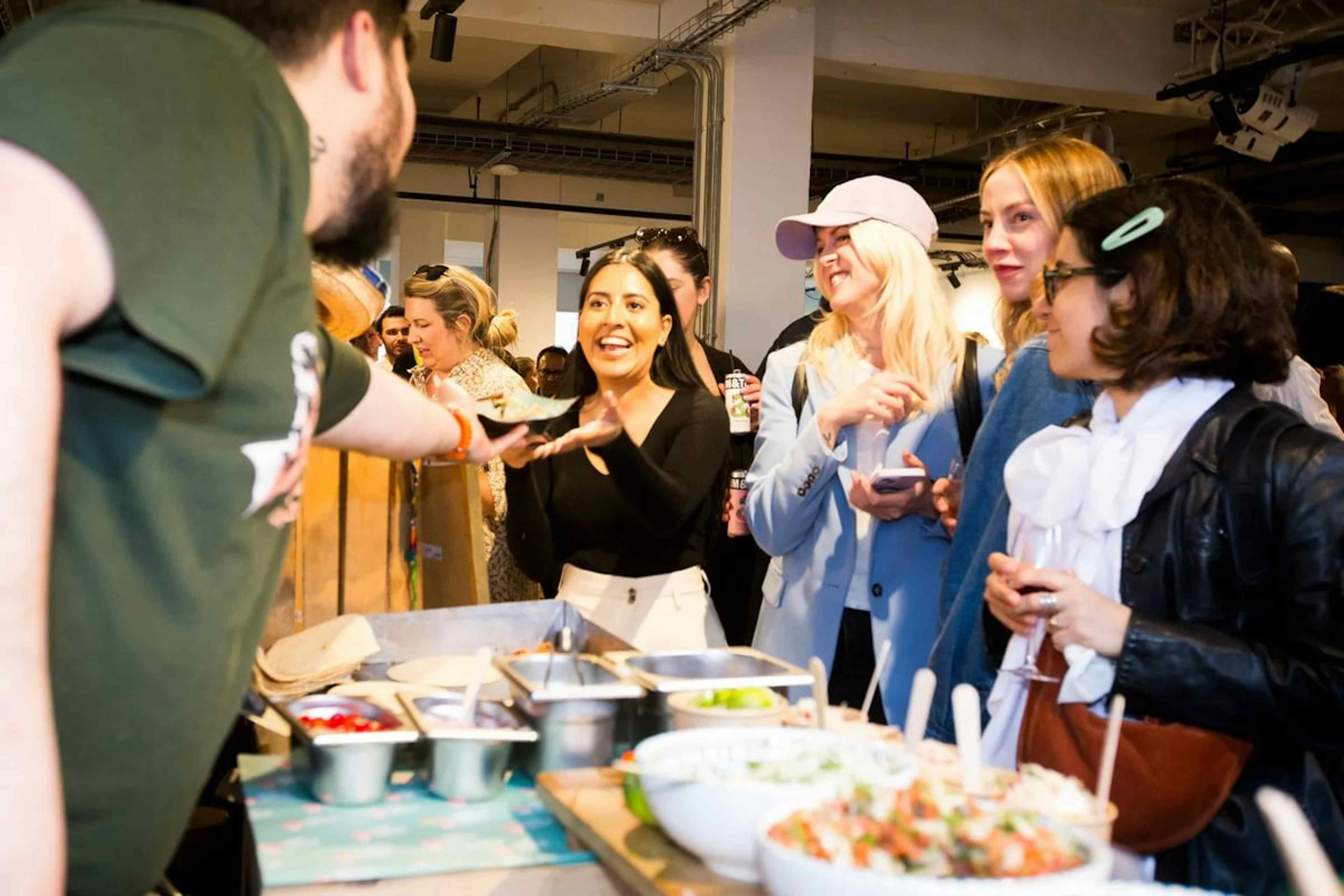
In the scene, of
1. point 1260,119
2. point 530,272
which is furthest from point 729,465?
point 530,272

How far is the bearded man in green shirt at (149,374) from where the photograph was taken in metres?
0.76

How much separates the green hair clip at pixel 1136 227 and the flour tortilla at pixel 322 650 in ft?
4.99

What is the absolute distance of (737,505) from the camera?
3688 millimetres

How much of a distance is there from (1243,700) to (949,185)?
11926mm

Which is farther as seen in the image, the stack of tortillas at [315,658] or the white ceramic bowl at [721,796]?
the stack of tortillas at [315,658]

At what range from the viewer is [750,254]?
757cm

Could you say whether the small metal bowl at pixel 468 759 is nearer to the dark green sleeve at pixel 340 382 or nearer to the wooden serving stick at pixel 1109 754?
the dark green sleeve at pixel 340 382

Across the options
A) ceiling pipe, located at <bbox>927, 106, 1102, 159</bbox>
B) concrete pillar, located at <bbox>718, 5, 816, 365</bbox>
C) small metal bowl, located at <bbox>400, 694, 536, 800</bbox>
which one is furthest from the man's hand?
ceiling pipe, located at <bbox>927, 106, 1102, 159</bbox>

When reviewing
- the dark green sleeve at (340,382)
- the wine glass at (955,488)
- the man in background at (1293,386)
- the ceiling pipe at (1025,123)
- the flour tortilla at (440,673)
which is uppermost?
the ceiling pipe at (1025,123)

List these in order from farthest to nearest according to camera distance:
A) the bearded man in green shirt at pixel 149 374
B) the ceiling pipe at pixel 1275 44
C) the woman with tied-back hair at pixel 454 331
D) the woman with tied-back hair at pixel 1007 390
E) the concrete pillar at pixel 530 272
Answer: the concrete pillar at pixel 530 272 → the ceiling pipe at pixel 1275 44 → the woman with tied-back hair at pixel 454 331 → the woman with tied-back hair at pixel 1007 390 → the bearded man in green shirt at pixel 149 374

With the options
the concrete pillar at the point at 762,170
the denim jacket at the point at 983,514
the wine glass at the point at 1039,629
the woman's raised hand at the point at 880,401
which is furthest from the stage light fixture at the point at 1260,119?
the wine glass at the point at 1039,629

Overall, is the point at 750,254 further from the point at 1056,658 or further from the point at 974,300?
the point at 974,300

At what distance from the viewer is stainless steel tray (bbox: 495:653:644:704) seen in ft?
5.92

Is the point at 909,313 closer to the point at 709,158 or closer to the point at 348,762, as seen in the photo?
the point at 348,762
